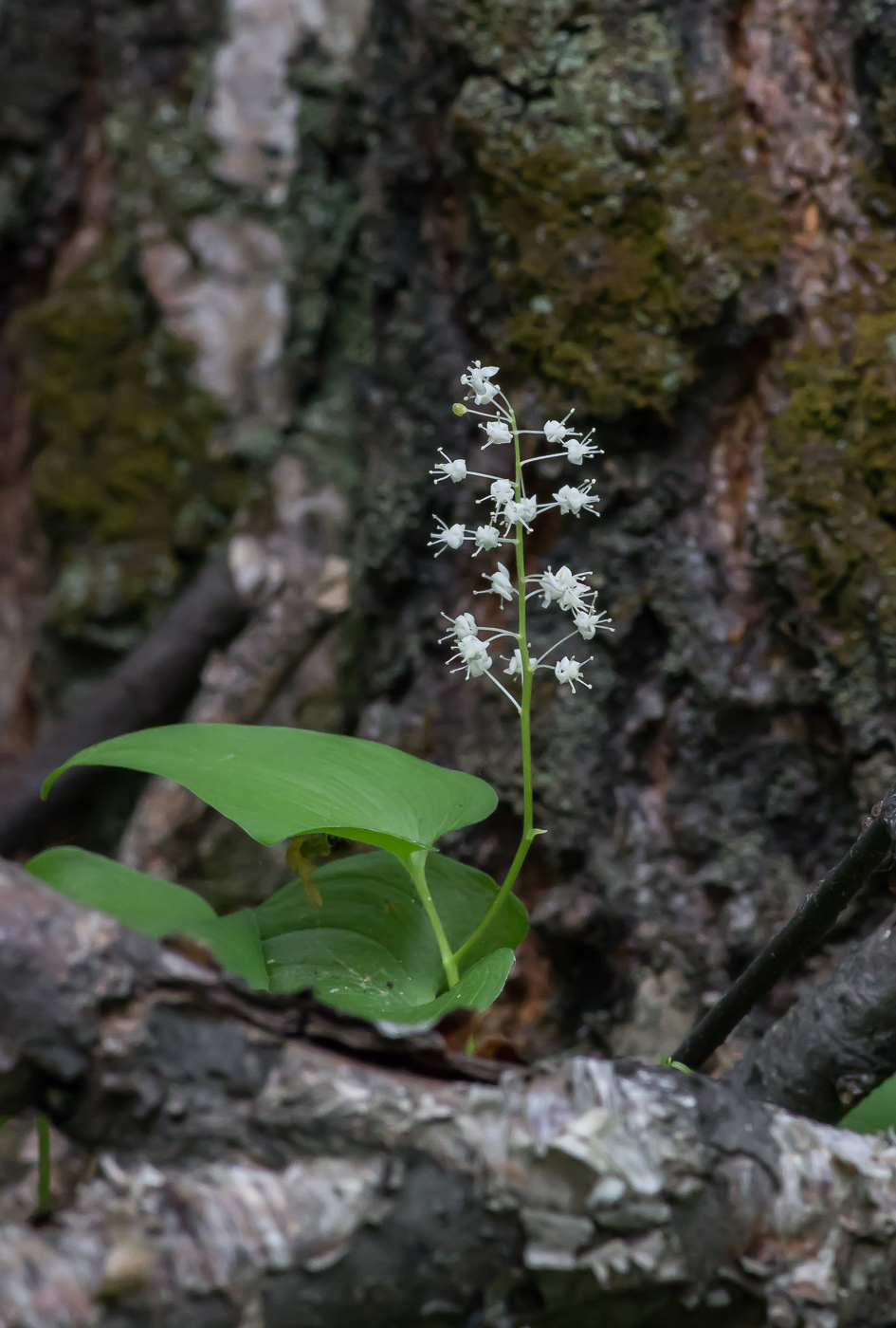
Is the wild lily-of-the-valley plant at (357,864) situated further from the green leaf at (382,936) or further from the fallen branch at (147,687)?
the fallen branch at (147,687)

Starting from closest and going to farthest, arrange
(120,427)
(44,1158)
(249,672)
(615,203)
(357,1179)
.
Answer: (357,1179)
(44,1158)
(615,203)
(249,672)
(120,427)

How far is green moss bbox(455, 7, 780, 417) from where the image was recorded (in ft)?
3.62

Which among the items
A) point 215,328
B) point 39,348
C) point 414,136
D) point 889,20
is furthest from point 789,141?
point 39,348

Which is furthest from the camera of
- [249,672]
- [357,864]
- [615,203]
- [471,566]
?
[249,672]

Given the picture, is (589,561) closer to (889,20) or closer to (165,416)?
(889,20)

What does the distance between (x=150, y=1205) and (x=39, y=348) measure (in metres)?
1.68

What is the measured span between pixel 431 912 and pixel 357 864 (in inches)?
3.9

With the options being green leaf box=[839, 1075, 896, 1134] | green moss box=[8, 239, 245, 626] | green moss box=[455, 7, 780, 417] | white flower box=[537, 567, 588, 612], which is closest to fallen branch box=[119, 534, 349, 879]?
green moss box=[8, 239, 245, 626]

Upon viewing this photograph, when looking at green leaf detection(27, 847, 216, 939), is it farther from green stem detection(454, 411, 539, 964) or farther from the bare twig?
the bare twig

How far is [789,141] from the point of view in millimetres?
1115

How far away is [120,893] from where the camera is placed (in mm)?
646

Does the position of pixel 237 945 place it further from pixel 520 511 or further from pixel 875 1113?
pixel 875 1113

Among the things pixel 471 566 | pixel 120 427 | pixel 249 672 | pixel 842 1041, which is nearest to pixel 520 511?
pixel 842 1041

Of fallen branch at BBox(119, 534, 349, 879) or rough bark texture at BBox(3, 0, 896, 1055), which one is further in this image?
fallen branch at BBox(119, 534, 349, 879)
